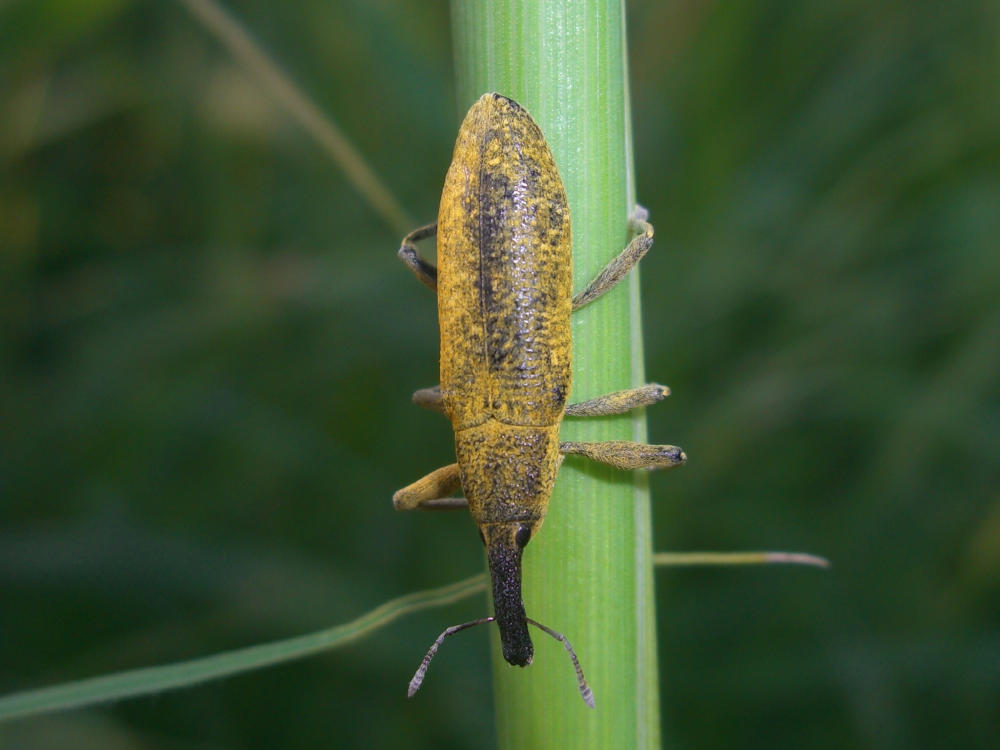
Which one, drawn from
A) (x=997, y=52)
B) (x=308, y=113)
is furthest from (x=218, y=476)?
(x=997, y=52)

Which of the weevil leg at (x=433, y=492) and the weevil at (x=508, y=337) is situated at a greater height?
the weevil at (x=508, y=337)

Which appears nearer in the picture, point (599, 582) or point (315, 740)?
point (599, 582)

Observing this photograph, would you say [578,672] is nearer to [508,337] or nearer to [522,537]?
[522,537]

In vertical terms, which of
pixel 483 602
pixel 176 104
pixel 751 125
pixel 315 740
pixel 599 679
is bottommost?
pixel 315 740

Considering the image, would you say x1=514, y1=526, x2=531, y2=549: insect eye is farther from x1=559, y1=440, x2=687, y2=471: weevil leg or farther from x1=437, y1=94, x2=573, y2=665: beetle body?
x1=559, y1=440, x2=687, y2=471: weevil leg

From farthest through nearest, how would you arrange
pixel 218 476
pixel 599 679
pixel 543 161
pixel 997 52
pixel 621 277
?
1. pixel 218 476
2. pixel 997 52
3. pixel 543 161
4. pixel 621 277
5. pixel 599 679

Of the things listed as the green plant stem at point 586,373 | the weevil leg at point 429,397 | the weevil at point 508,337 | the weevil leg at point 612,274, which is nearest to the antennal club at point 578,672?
the green plant stem at point 586,373

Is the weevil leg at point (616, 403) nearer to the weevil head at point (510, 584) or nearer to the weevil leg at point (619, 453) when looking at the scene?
the weevil leg at point (619, 453)

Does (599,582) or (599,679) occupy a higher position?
(599,582)

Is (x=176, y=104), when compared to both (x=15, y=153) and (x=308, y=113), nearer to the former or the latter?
(x=15, y=153)
